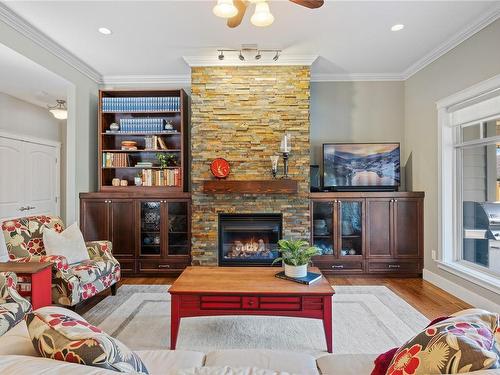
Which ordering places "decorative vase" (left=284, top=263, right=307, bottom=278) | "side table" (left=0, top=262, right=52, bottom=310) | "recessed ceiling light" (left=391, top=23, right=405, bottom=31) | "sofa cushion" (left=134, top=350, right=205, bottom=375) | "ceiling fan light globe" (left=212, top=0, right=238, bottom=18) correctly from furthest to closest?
"recessed ceiling light" (left=391, top=23, right=405, bottom=31) < "decorative vase" (left=284, top=263, right=307, bottom=278) < "side table" (left=0, top=262, right=52, bottom=310) < "ceiling fan light globe" (left=212, top=0, right=238, bottom=18) < "sofa cushion" (left=134, top=350, right=205, bottom=375)

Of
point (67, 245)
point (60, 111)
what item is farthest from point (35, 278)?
point (60, 111)

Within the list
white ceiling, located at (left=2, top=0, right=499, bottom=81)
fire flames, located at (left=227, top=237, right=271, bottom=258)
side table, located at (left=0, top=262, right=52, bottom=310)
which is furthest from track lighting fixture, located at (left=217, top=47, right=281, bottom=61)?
side table, located at (left=0, top=262, right=52, bottom=310)

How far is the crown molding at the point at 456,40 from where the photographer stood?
9.35 ft

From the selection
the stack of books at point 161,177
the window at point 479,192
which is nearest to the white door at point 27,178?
the stack of books at point 161,177

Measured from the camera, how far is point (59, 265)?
2.84 metres

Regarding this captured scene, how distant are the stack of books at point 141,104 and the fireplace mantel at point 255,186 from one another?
1.40 metres

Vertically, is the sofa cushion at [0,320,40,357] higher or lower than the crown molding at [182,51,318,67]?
lower

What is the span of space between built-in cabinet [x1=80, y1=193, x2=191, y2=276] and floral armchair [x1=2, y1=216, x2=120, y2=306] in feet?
2.73

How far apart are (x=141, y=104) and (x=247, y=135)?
1.70 m

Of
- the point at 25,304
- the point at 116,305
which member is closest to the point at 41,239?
the point at 116,305

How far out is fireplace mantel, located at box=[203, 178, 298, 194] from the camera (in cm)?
389

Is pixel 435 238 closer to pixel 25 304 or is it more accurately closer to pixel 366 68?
pixel 366 68

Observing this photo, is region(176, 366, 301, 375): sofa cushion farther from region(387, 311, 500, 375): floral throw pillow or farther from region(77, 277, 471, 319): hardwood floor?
region(77, 277, 471, 319): hardwood floor

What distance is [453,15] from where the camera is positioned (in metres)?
2.96
